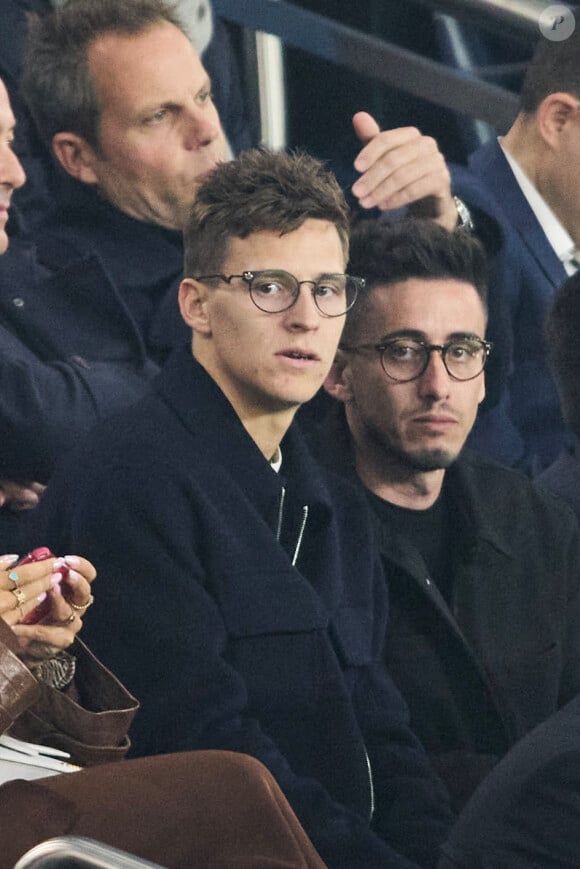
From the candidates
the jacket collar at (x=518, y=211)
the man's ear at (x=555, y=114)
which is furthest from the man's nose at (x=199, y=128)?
the man's ear at (x=555, y=114)

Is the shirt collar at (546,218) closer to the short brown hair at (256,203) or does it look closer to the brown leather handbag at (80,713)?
the short brown hair at (256,203)

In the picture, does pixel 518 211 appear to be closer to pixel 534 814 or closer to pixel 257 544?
pixel 257 544

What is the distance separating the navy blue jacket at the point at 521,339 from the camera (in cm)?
222

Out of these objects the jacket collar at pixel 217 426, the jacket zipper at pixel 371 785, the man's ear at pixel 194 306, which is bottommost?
the jacket zipper at pixel 371 785

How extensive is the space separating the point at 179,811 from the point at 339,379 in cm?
80

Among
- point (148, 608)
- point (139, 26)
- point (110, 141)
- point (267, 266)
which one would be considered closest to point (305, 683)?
point (148, 608)

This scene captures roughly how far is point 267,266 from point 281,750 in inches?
21.0

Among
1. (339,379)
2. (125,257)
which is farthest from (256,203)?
(339,379)

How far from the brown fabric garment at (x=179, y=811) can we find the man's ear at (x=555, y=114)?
4.17 feet

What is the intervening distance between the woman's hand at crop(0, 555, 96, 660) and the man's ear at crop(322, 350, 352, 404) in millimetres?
630

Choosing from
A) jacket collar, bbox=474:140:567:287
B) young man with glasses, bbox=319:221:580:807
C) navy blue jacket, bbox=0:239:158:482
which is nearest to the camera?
navy blue jacket, bbox=0:239:158:482

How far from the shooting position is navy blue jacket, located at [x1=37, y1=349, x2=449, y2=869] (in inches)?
64.9

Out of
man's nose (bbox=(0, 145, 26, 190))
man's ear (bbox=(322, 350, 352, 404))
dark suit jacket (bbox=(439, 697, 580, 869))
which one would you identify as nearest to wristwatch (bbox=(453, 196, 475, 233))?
man's ear (bbox=(322, 350, 352, 404))

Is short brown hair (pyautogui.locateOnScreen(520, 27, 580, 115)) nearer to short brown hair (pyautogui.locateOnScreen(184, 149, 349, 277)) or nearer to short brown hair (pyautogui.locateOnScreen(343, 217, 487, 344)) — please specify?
short brown hair (pyautogui.locateOnScreen(343, 217, 487, 344))
